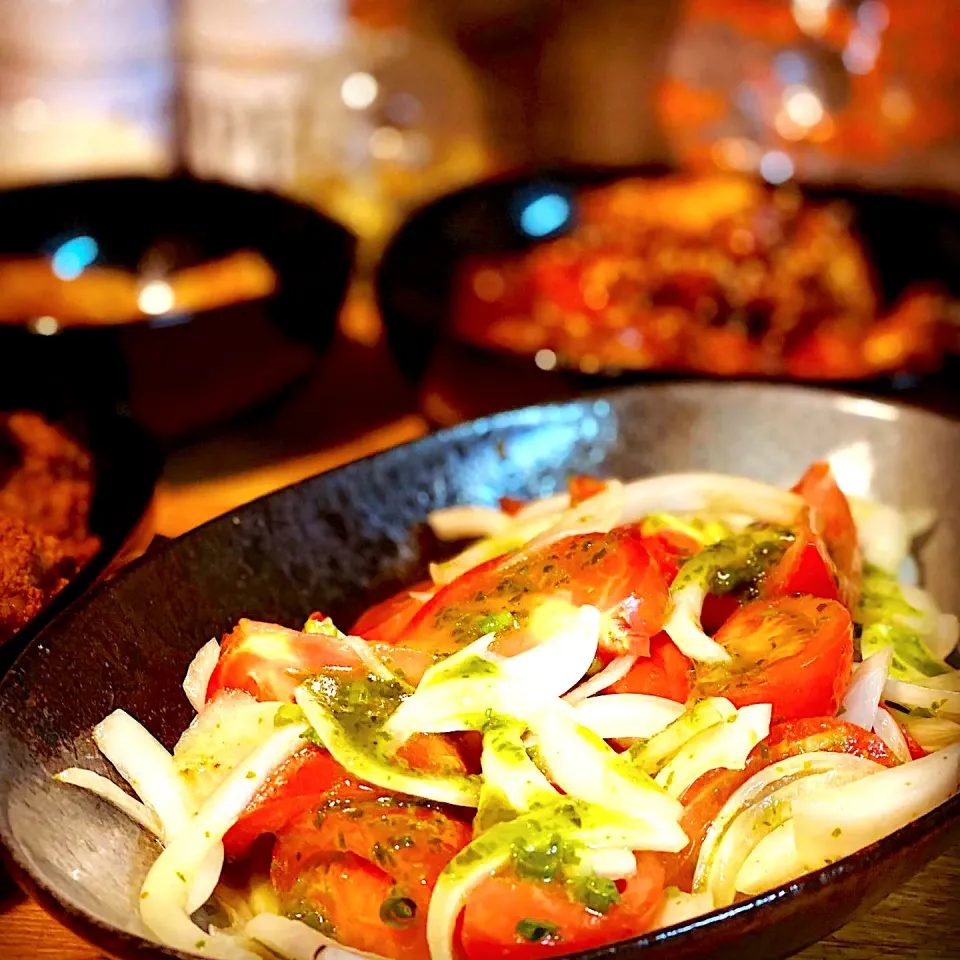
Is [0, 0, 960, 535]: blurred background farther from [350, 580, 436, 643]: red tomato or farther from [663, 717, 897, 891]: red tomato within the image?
[663, 717, 897, 891]: red tomato

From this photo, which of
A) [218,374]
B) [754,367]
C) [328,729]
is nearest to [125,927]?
[328,729]

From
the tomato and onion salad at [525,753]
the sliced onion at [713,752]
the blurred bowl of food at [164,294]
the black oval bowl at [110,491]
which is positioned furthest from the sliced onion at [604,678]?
the blurred bowl of food at [164,294]

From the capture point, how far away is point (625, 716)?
110 cm

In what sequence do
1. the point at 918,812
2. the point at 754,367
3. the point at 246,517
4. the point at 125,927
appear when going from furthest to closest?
the point at 754,367 < the point at 246,517 < the point at 918,812 < the point at 125,927

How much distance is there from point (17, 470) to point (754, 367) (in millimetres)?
1210

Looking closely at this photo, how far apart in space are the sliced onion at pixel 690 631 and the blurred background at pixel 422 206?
1.82ft

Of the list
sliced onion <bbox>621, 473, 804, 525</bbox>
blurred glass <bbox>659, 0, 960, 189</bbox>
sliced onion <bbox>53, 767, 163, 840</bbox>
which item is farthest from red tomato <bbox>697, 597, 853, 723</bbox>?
blurred glass <bbox>659, 0, 960, 189</bbox>

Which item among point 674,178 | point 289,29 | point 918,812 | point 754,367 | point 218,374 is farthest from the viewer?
point 289,29

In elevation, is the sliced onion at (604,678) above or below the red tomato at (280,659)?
below

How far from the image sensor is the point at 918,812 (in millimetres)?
1015

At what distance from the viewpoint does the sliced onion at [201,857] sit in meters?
0.93

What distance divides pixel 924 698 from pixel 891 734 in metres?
0.09

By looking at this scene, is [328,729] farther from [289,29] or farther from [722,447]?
[289,29]

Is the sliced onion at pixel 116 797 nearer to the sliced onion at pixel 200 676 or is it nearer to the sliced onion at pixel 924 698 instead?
the sliced onion at pixel 200 676
